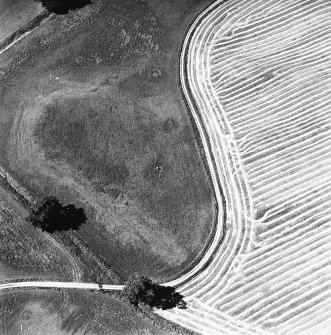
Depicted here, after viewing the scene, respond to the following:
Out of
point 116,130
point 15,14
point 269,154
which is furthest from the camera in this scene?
point 15,14

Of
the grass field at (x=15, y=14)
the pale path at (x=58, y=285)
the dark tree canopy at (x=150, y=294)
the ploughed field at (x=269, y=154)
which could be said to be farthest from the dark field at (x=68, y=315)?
the grass field at (x=15, y=14)

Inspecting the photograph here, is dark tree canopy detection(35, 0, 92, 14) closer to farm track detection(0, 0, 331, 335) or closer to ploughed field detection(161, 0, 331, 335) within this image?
farm track detection(0, 0, 331, 335)

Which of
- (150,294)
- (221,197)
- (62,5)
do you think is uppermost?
(62,5)

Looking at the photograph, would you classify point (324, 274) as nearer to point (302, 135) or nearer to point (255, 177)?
point (255, 177)

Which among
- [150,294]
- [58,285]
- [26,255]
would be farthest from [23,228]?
[150,294]

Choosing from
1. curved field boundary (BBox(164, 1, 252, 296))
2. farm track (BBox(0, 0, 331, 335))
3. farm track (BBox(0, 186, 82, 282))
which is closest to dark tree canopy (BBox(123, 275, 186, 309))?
farm track (BBox(0, 0, 331, 335))

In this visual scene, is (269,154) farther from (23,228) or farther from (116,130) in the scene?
(23,228)
